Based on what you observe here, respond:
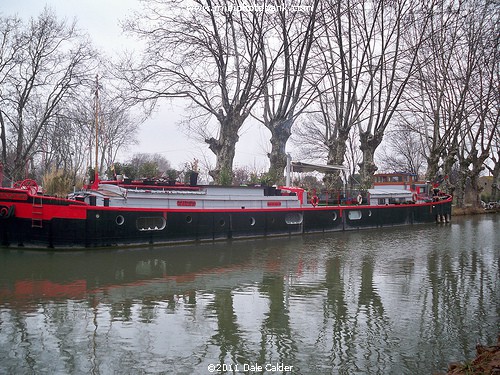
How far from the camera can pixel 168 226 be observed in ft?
61.9

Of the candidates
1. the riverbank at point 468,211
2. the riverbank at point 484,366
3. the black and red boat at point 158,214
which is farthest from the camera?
the riverbank at point 468,211

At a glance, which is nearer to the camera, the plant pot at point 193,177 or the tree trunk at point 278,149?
the plant pot at point 193,177

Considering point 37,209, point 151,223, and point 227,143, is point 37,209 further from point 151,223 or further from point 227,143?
point 227,143

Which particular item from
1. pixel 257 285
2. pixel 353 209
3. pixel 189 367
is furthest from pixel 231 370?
pixel 353 209

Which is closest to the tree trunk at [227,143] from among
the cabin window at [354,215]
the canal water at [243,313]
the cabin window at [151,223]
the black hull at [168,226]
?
the black hull at [168,226]

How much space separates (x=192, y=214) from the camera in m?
19.6

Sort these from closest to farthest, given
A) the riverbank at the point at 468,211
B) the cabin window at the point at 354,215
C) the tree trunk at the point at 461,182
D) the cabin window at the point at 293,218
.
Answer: the cabin window at the point at 293,218
the cabin window at the point at 354,215
the riverbank at the point at 468,211
the tree trunk at the point at 461,182

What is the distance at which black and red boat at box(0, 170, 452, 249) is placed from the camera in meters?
16.3

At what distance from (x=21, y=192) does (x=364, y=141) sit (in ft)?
76.0

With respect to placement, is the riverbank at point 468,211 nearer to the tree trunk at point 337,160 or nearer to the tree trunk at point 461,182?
the tree trunk at point 461,182

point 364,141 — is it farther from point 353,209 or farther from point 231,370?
point 231,370

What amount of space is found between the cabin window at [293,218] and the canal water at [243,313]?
7.96m

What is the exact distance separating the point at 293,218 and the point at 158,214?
802 centimetres

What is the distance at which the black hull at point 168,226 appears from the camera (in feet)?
53.8
